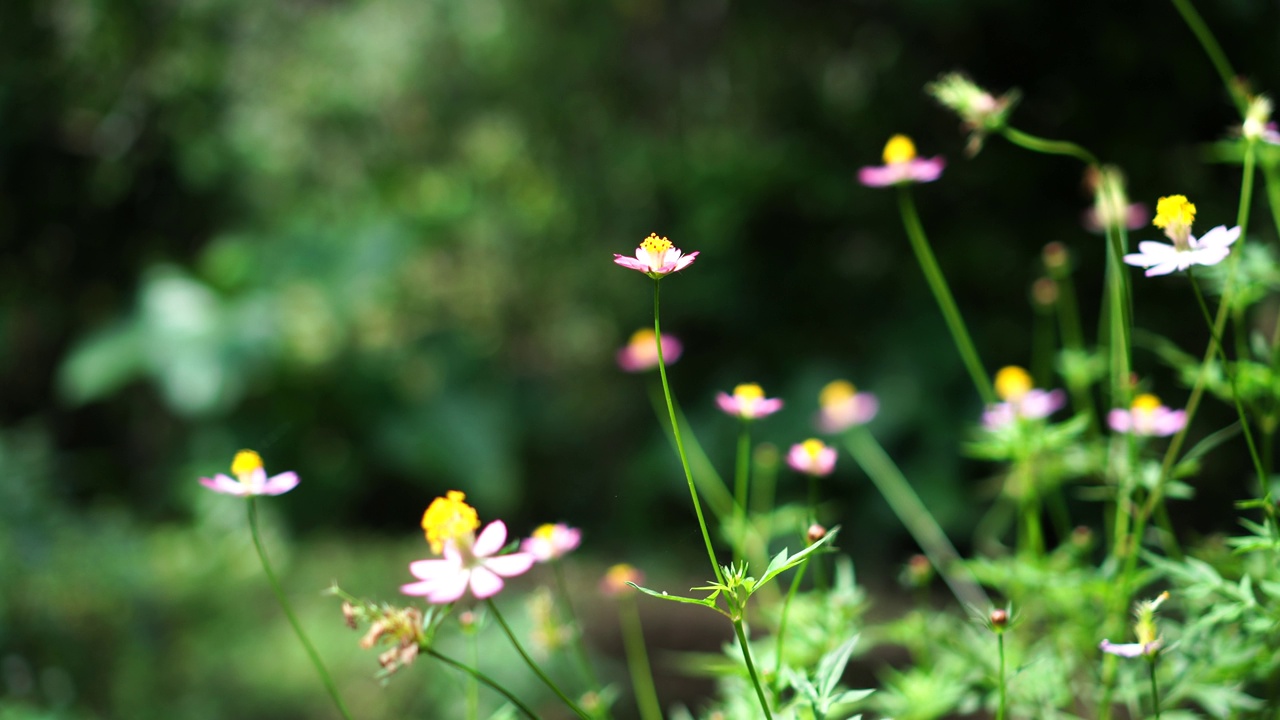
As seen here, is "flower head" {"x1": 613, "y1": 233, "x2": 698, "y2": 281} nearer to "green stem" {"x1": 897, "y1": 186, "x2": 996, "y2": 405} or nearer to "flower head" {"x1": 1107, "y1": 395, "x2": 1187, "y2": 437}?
"green stem" {"x1": 897, "y1": 186, "x2": 996, "y2": 405}

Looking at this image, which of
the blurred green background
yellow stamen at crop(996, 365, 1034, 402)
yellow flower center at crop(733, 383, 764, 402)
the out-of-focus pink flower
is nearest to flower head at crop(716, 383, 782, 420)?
yellow flower center at crop(733, 383, 764, 402)

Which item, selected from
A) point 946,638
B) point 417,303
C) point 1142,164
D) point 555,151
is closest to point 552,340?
point 417,303

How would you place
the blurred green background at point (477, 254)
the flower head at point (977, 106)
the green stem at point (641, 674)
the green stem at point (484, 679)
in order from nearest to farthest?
the green stem at point (484, 679)
the flower head at point (977, 106)
the green stem at point (641, 674)
the blurred green background at point (477, 254)

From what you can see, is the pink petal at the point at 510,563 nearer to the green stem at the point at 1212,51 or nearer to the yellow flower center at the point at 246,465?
the yellow flower center at the point at 246,465

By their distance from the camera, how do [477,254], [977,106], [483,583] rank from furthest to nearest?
[477,254]
[977,106]
[483,583]


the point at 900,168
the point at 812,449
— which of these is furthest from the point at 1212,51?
the point at 812,449

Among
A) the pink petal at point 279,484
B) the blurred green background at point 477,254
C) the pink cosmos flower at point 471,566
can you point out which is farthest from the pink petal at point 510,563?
the blurred green background at point 477,254

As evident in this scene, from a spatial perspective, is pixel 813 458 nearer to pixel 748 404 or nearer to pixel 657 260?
pixel 748 404
